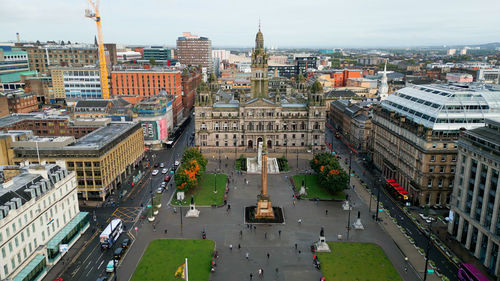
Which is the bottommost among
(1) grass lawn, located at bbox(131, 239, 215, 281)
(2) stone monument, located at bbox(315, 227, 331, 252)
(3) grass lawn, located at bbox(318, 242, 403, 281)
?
(3) grass lawn, located at bbox(318, 242, 403, 281)

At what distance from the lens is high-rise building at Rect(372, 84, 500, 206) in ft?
281

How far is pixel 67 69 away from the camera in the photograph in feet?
624

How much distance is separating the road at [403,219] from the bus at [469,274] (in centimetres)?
231

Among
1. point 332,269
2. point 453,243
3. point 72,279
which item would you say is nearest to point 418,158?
point 453,243

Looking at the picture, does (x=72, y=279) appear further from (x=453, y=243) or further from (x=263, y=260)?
(x=453, y=243)

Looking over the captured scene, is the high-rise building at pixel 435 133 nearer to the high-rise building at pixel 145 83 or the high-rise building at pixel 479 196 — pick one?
the high-rise building at pixel 479 196

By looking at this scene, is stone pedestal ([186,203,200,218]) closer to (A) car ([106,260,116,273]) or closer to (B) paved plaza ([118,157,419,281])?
(B) paved plaza ([118,157,419,281])

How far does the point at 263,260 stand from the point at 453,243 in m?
38.4

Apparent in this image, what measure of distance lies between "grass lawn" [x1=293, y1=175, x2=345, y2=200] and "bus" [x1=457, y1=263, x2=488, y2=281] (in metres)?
37.2

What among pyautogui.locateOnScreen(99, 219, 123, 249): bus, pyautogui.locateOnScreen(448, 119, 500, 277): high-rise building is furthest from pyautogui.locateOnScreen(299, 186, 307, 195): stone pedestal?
pyautogui.locateOnScreen(99, 219, 123, 249): bus

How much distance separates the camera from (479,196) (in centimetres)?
6631

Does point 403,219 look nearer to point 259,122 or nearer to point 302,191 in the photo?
point 302,191

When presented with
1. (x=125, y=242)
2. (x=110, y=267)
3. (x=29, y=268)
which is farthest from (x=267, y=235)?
(x=29, y=268)

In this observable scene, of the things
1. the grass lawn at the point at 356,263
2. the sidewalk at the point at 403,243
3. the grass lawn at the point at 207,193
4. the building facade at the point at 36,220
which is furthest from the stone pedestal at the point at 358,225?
the building facade at the point at 36,220
